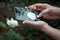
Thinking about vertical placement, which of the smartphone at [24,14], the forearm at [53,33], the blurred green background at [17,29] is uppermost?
the smartphone at [24,14]

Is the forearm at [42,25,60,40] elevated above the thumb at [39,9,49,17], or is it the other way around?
the thumb at [39,9,49,17]

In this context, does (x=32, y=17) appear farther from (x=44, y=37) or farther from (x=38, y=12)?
(x=44, y=37)

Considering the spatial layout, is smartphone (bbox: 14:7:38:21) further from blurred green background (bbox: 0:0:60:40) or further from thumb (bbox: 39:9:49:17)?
blurred green background (bbox: 0:0:60:40)

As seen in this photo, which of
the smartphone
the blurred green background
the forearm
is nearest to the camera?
the forearm

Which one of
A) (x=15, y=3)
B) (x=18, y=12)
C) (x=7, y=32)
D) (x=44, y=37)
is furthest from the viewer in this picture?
(x=15, y=3)

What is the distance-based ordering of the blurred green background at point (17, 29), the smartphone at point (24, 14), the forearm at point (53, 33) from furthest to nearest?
the blurred green background at point (17, 29) → the smartphone at point (24, 14) → the forearm at point (53, 33)


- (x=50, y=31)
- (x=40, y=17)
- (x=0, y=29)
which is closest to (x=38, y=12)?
(x=40, y=17)

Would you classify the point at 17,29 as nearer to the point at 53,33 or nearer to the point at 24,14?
the point at 24,14

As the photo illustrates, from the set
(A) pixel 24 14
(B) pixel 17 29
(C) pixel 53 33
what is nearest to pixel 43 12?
(A) pixel 24 14

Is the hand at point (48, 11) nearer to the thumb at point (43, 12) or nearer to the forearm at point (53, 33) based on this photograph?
the thumb at point (43, 12)

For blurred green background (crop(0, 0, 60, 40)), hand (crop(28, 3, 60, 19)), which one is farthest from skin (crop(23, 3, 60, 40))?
blurred green background (crop(0, 0, 60, 40))

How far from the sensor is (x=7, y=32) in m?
3.05

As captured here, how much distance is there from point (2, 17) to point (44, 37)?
668 millimetres

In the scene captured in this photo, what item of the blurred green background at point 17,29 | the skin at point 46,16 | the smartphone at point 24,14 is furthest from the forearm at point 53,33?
the blurred green background at point 17,29
